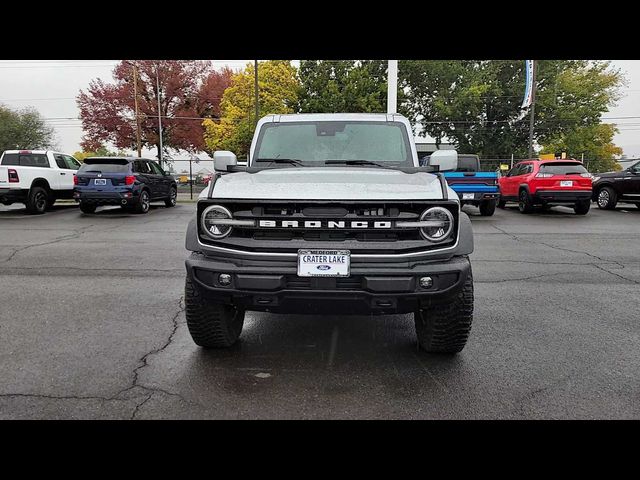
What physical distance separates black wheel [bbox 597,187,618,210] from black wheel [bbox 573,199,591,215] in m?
1.95

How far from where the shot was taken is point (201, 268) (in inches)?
129

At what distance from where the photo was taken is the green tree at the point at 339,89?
36.3m

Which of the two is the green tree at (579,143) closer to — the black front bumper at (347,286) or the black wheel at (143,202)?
the black wheel at (143,202)

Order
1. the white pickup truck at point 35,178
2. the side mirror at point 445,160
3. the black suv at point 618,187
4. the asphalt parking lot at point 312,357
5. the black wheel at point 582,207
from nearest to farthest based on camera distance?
1. the asphalt parking lot at point 312,357
2. the side mirror at point 445,160
3. the white pickup truck at point 35,178
4. the black wheel at point 582,207
5. the black suv at point 618,187

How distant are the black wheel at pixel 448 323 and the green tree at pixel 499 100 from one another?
43.0 meters

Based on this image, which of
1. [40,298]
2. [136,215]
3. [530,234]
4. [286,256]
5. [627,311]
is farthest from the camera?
[136,215]

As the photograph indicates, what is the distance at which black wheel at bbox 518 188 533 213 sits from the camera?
15.7m

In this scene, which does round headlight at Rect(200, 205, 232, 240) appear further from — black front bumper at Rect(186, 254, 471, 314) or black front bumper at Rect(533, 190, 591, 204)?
black front bumper at Rect(533, 190, 591, 204)

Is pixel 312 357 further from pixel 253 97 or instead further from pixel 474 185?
pixel 253 97

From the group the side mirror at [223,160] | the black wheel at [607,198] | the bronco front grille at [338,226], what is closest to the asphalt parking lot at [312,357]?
the bronco front grille at [338,226]

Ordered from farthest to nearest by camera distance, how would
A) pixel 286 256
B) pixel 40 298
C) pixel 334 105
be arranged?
1. pixel 334 105
2. pixel 40 298
3. pixel 286 256
